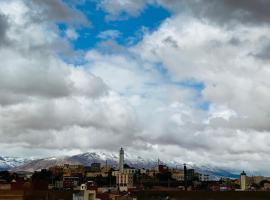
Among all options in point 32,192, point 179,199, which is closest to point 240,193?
point 179,199

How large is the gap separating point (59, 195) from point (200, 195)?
6948cm

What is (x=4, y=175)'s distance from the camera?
181125 millimetres

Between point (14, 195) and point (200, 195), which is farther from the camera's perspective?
point (200, 195)

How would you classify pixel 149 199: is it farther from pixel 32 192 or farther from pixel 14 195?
pixel 14 195

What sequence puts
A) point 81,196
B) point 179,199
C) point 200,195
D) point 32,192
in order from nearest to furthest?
1. point 81,196
2. point 32,192
3. point 179,199
4. point 200,195

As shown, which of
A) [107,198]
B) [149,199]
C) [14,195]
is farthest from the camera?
[149,199]

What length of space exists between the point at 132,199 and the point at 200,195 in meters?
72.4

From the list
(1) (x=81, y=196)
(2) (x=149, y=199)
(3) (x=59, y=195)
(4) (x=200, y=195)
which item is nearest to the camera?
(1) (x=81, y=196)

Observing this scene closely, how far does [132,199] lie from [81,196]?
25.3 metres

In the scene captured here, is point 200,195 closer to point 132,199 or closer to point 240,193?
point 240,193

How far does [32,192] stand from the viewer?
3561 inches

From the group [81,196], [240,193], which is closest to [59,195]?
[81,196]

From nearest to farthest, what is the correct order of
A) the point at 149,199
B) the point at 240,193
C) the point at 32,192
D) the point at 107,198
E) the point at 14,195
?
the point at 14,195 → the point at 32,192 → the point at 107,198 → the point at 149,199 → the point at 240,193

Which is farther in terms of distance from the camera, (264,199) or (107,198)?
(264,199)
